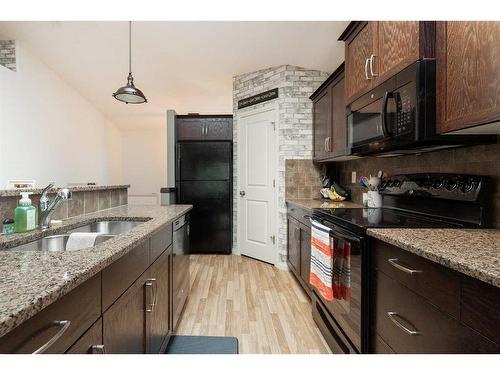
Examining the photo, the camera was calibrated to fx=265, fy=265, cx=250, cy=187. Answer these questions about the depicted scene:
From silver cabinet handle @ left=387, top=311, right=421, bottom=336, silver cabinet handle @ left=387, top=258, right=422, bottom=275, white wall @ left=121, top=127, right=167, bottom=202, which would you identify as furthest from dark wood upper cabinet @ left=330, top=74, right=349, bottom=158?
white wall @ left=121, top=127, right=167, bottom=202

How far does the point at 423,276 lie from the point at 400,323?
0.26m

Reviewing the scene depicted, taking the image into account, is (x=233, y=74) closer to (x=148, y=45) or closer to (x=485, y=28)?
(x=148, y=45)

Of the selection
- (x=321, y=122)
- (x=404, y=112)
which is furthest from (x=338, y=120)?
(x=404, y=112)

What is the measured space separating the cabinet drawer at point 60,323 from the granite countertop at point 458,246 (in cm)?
103

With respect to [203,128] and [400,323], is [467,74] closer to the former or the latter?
[400,323]

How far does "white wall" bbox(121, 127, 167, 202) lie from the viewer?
24.8 feet

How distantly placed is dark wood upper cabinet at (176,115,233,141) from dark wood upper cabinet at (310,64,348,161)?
55.2 inches

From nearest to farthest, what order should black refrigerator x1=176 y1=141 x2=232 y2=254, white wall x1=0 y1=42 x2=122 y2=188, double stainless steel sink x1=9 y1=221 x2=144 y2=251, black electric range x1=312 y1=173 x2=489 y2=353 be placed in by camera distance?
double stainless steel sink x1=9 y1=221 x2=144 y2=251 < black electric range x1=312 y1=173 x2=489 y2=353 < white wall x1=0 y1=42 x2=122 y2=188 < black refrigerator x1=176 y1=141 x2=232 y2=254

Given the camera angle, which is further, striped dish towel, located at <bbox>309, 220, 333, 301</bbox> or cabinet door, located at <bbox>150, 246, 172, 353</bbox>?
striped dish towel, located at <bbox>309, 220, 333, 301</bbox>

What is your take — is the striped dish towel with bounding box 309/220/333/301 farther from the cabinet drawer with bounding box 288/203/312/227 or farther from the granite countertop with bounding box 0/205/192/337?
the granite countertop with bounding box 0/205/192/337

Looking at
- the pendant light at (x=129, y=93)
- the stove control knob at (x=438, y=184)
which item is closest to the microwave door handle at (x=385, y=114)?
the stove control knob at (x=438, y=184)

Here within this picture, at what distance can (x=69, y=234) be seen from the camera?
142cm
